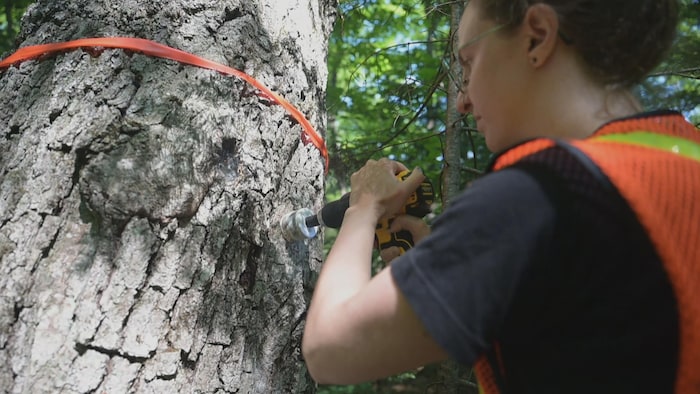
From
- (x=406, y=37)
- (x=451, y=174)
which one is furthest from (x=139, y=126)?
(x=406, y=37)

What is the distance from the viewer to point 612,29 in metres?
1.30

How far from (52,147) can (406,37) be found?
718 centimetres

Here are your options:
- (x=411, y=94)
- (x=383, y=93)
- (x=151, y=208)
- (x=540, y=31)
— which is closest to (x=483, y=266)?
(x=540, y=31)

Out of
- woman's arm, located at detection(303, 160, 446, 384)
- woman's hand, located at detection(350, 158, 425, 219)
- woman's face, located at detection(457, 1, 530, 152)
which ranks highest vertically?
woman's face, located at detection(457, 1, 530, 152)

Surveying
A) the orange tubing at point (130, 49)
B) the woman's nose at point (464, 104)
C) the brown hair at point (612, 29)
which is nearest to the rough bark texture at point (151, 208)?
the orange tubing at point (130, 49)

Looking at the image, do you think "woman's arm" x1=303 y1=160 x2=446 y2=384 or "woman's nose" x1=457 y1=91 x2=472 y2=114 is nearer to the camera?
"woman's arm" x1=303 y1=160 x2=446 y2=384

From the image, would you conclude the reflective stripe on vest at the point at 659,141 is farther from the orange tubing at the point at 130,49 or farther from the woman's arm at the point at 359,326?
the orange tubing at the point at 130,49

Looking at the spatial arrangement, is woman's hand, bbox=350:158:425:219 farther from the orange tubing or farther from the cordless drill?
the orange tubing

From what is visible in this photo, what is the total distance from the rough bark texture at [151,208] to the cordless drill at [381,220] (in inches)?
2.3

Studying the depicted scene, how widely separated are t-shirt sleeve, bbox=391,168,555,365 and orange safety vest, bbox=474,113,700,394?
4.6 inches

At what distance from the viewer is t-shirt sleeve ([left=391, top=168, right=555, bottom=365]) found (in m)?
1.06

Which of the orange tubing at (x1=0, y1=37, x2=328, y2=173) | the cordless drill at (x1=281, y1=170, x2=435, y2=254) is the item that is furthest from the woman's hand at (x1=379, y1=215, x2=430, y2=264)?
the orange tubing at (x1=0, y1=37, x2=328, y2=173)

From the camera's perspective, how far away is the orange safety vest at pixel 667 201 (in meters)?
1.05

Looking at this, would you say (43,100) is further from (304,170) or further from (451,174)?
(451,174)
